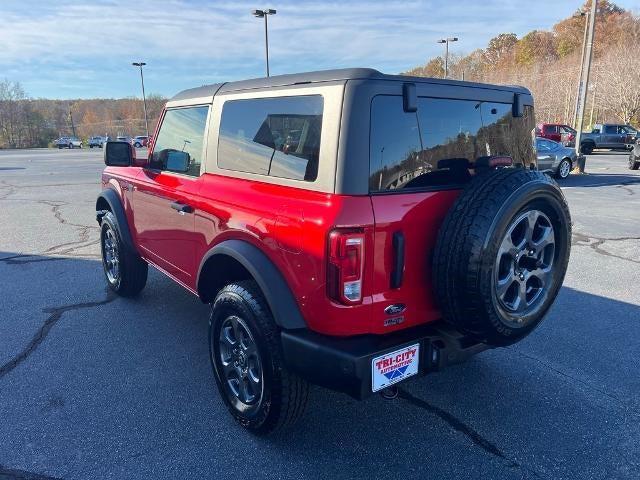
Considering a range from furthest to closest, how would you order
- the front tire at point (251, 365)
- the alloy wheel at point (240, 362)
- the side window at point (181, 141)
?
the side window at point (181, 141) < the alloy wheel at point (240, 362) < the front tire at point (251, 365)

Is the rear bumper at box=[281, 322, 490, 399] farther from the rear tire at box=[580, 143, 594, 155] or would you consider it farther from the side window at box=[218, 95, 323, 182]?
the rear tire at box=[580, 143, 594, 155]

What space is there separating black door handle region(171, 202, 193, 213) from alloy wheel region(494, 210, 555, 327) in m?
2.02

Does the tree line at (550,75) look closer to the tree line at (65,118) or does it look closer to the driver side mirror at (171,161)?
the tree line at (65,118)

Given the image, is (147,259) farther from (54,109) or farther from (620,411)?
(54,109)

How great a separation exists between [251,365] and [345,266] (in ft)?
3.22

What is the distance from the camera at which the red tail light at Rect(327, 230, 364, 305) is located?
2145mm

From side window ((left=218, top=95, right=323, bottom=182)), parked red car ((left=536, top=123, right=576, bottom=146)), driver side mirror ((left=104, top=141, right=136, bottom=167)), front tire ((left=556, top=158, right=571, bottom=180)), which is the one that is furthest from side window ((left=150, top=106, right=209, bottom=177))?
parked red car ((left=536, top=123, right=576, bottom=146))

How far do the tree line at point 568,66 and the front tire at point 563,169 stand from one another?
18.4 ft

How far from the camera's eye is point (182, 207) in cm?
334

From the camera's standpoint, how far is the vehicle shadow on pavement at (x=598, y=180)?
14.1m

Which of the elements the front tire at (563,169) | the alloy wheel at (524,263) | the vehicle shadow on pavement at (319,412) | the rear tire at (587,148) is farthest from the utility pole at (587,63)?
the alloy wheel at (524,263)

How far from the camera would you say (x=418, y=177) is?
2457 millimetres

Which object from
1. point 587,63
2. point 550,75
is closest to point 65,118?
point 550,75

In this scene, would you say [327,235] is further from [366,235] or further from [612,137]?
[612,137]
